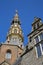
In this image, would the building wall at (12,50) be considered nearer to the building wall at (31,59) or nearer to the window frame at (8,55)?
the window frame at (8,55)

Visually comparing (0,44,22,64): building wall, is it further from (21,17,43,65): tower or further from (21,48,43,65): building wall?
(21,48,43,65): building wall

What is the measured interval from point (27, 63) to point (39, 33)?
3849mm

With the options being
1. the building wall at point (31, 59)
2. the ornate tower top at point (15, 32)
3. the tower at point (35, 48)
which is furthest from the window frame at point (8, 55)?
the ornate tower top at point (15, 32)

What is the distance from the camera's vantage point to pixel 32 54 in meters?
20.5

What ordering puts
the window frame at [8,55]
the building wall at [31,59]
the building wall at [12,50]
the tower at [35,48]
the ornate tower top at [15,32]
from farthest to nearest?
the ornate tower top at [15,32] < the window frame at [8,55] < the building wall at [12,50] < the tower at [35,48] < the building wall at [31,59]

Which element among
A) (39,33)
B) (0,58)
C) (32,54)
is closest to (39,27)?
(39,33)

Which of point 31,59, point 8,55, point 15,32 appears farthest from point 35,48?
point 15,32

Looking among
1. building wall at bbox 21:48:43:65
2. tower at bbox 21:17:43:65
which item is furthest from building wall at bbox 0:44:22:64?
building wall at bbox 21:48:43:65

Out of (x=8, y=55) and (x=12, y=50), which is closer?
(x=8, y=55)

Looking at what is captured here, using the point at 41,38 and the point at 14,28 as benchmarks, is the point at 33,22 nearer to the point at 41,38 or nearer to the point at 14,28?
the point at 41,38

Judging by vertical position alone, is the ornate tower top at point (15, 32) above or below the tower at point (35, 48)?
above

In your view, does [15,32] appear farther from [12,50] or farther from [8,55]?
[8,55]

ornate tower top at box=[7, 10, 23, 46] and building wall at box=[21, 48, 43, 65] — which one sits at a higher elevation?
ornate tower top at box=[7, 10, 23, 46]

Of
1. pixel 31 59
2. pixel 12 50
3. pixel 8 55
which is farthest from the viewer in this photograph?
pixel 12 50
